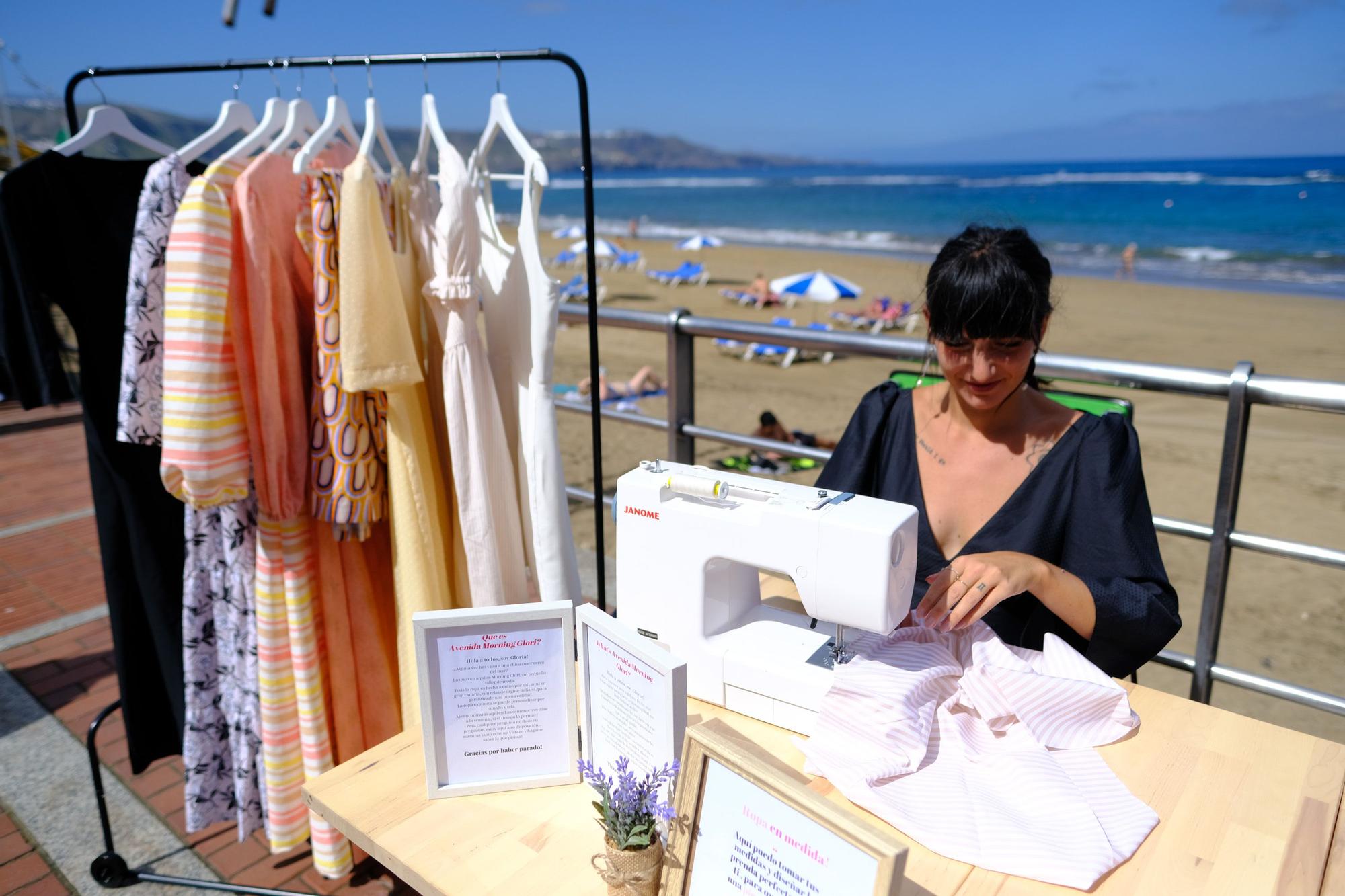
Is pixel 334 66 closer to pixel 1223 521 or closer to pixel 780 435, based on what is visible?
pixel 1223 521

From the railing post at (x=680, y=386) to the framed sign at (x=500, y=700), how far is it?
1.60 m

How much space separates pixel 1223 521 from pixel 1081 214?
31.4 metres

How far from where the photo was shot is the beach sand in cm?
394

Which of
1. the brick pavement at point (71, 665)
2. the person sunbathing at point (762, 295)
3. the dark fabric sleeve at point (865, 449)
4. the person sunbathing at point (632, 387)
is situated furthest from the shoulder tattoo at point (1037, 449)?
the person sunbathing at point (762, 295)

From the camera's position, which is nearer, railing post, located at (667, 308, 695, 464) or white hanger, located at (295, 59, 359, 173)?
white hanger, located at (295, 59, 359, 173)

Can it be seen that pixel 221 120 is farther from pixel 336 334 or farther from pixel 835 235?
pixel 835 235

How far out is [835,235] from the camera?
2858 cm

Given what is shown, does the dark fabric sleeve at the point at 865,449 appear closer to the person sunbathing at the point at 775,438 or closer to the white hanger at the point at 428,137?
the white hanger at the point at 428,137

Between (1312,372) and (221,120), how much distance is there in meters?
10.7

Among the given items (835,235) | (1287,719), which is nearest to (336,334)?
(1287,719)

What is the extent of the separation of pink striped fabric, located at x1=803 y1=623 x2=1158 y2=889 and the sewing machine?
3.2 inches

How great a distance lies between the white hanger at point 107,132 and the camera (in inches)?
72.9

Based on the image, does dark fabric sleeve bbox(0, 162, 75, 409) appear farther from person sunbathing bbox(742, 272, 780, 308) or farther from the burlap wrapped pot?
person sunbathing bbox(742, 272, 780, 308)

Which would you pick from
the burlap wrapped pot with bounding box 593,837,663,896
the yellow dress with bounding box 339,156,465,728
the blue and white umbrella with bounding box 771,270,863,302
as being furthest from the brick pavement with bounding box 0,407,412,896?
the blue and white umbrella with bounding box 771,270,863,302
